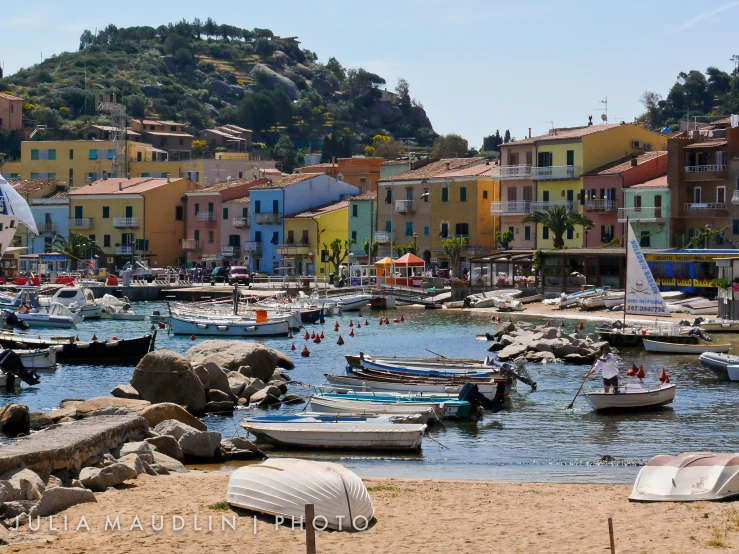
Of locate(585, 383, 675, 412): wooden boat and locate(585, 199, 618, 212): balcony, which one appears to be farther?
locate(585, 199, 618, 212): balcony

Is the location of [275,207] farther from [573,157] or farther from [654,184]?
[654,184]

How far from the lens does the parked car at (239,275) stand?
94312mm

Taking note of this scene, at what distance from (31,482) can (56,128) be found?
14228 centimetres

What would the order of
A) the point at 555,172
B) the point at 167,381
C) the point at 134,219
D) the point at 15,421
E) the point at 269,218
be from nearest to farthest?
the point at 15,421
the point at 167,381
the point at 555,172
the point at 269,218
the point at 134,219

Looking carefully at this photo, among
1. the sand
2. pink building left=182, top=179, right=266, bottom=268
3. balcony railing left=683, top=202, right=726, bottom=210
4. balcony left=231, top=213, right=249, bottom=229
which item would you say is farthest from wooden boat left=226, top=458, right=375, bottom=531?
pink building left=182, top=179, right=266, bottom=268

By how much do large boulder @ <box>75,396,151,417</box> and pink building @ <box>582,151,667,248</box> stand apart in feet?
186

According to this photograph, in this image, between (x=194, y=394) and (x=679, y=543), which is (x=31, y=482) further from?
(x=194, y=394)

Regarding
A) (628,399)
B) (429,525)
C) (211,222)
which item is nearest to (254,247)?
(211,222)

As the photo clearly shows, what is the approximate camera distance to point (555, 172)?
86.1 m

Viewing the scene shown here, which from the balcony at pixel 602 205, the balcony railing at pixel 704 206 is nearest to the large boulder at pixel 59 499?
the balcony railing at pixel 704 206

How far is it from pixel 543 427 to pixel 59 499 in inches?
626

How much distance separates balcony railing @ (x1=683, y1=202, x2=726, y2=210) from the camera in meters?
76.4

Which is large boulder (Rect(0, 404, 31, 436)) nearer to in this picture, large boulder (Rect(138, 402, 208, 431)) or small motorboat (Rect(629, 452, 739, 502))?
large boulder (Rect(138, 402, 208, 431))

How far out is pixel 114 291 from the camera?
90.6 metres
